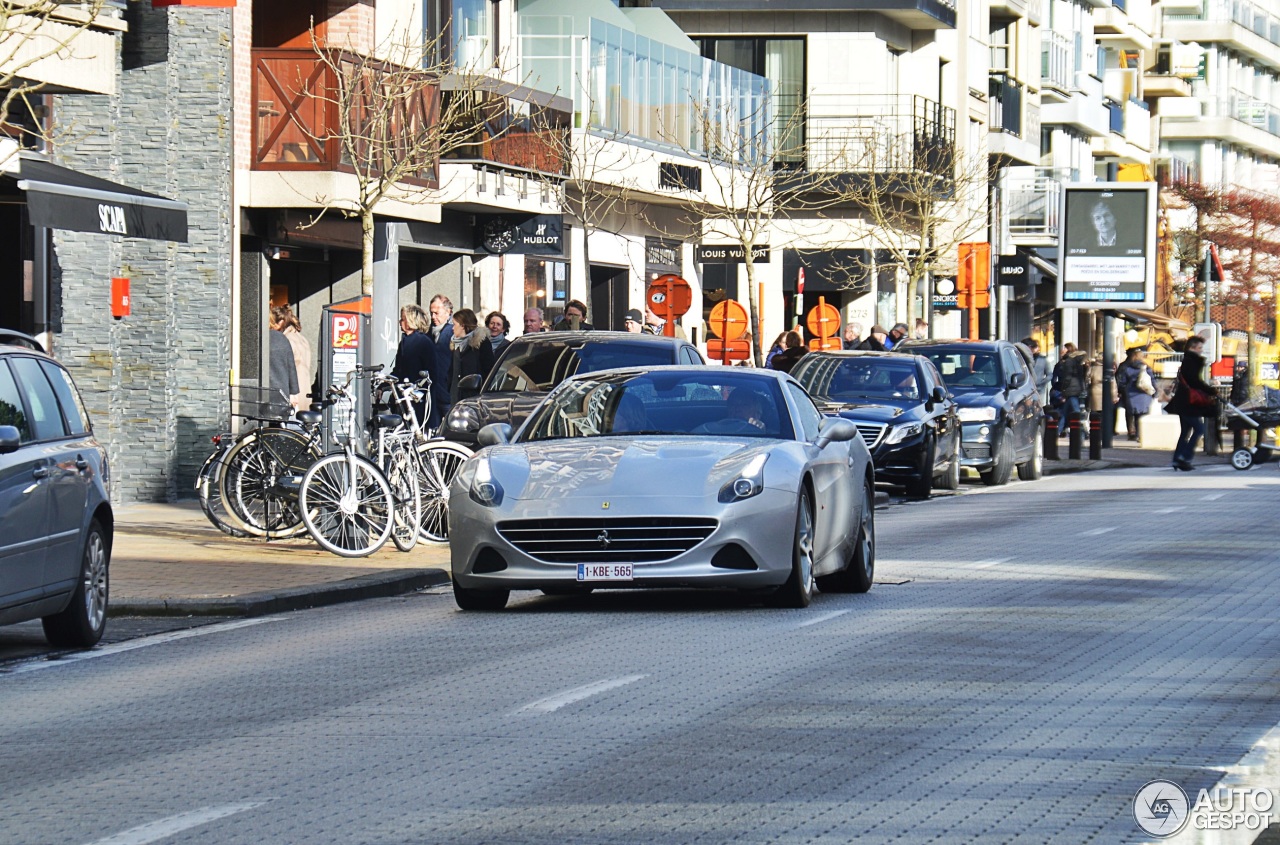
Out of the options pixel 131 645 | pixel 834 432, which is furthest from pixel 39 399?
pixel 834 432

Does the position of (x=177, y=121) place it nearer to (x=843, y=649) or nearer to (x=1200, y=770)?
(x=843, y=649)

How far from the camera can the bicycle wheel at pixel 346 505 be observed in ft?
60.3

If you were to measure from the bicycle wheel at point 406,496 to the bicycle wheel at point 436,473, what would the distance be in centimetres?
17

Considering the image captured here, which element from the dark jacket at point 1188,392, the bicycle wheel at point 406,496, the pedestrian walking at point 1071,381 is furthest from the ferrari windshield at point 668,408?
the pedestrian walking at point 1071,381

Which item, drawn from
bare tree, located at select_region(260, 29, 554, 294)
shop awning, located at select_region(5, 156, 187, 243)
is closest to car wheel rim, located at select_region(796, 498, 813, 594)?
shop awning, located at select_region(5, 156, 187, 243)

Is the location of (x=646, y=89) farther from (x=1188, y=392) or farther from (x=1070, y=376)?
(x=1188, y=392)

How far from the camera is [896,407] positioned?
28.4 metres

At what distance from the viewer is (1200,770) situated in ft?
27.3

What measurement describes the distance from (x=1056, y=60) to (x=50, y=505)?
211ft

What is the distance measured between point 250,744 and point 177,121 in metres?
18.9

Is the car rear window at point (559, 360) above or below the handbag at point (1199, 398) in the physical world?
above

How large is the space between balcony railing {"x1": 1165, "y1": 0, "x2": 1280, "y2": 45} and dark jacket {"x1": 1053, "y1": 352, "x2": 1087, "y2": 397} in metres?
62.3

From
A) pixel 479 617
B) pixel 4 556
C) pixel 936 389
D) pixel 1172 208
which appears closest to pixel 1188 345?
pixel 936 389
